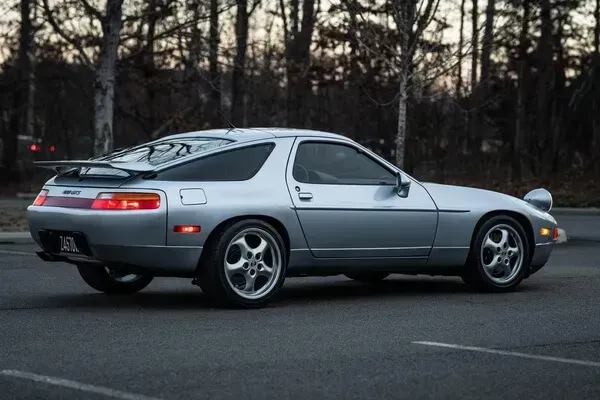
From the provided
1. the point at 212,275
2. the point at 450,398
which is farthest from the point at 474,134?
the point at 450,398

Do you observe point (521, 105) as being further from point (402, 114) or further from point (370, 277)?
point (370, 277)

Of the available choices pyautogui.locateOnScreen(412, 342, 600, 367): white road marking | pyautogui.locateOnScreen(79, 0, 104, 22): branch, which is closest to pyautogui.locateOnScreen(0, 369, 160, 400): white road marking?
pyautogui.locateOnScreen(412, 342, 600, 367): white road marking

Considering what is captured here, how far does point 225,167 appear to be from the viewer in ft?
30.0

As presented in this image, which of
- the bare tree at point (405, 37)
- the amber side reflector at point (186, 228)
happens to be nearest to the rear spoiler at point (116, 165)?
the amber side reflector at point (186, 228)

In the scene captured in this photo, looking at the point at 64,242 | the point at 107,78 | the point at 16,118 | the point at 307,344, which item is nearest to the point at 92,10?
the point at 107,78

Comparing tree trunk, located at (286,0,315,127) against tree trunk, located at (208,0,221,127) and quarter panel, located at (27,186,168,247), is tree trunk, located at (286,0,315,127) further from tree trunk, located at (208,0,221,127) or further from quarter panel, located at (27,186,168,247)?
quarter panel, located at (27,186,168,247)

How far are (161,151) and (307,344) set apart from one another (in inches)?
111

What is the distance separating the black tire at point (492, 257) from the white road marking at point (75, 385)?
16.7 feet

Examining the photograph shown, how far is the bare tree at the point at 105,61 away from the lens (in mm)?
23031

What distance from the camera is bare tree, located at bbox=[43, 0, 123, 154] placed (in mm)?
23031

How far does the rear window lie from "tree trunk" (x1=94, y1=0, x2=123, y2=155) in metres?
13.5

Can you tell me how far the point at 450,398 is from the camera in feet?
18.1

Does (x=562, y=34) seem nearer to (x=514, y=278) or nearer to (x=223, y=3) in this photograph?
(x=223, y=3)

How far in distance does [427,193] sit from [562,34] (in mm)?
32536
